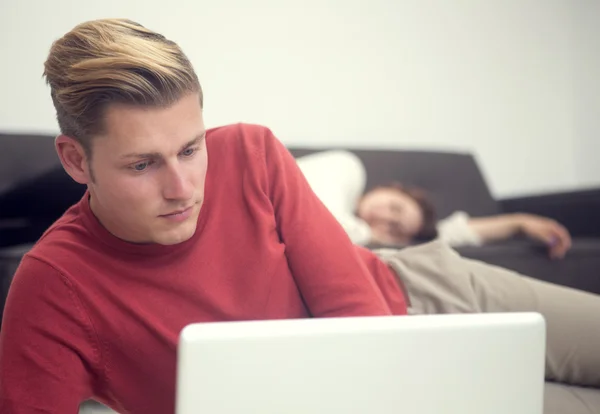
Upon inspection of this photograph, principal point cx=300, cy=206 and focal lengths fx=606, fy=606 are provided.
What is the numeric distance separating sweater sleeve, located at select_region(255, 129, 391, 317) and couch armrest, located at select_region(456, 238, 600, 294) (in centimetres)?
71

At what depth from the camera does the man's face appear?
0.59m

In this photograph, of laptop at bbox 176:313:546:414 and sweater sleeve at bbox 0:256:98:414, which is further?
sweater sleeve at bbox 0:256:98:414

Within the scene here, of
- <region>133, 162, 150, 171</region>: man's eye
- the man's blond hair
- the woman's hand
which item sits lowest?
the woman's hand

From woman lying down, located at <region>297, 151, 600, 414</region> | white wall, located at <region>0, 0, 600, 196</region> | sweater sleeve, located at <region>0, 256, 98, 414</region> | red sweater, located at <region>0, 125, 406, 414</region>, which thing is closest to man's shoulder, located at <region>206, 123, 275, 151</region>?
red sweater, located at <region>0, 125, 406, 414</region>

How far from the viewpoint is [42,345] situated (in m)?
0.63

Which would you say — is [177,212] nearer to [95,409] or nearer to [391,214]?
[95,409]

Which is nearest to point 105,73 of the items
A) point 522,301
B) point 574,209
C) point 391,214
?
point 522,301

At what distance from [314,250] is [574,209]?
1254 mm

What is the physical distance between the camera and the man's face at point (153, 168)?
0.59 m

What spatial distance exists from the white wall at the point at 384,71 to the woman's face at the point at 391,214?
0.95 feet

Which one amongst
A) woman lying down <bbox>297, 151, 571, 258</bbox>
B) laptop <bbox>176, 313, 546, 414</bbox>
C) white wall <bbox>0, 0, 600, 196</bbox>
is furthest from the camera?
woman lying down <bbox>297, 151, 571, 258</bbox>

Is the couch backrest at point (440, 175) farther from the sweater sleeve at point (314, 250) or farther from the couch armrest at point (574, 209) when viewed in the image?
the sweater sleeve at point (314, 250)

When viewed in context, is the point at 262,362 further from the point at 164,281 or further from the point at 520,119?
the point at 520,119

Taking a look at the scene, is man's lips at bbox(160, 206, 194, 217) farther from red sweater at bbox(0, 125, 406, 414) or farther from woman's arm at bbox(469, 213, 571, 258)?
woman's arm at bbox(469, 213, 571, 258)
